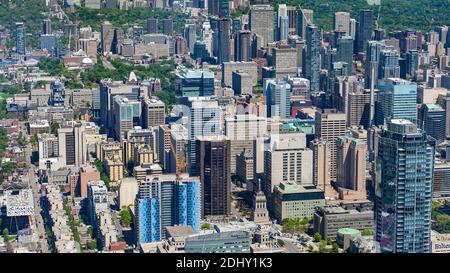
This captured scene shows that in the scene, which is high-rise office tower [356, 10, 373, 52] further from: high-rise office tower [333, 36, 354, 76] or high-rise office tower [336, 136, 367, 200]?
high-rise office tower [336, 136, 367, 200]

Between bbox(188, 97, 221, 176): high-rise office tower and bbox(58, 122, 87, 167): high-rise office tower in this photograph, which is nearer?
bbox(188, 97, 221, 176): high-rise office tower

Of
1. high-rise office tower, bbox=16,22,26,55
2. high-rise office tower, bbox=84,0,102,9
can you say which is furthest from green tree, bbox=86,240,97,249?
high-rise office tower, bbox=84,0,102,9

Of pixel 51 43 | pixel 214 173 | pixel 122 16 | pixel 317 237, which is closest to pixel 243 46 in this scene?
pixel 122 16

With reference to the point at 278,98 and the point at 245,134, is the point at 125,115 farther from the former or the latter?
the point at 245,134

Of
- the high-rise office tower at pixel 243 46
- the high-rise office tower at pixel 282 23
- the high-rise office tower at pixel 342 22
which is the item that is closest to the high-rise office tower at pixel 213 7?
the high-rise office tower at pixel 243 46

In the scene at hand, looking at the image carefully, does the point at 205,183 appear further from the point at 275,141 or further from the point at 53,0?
the point at 53,0

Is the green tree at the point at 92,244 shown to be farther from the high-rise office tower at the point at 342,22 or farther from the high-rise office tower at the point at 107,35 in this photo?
the high-rise office tower at the point at 107,35
